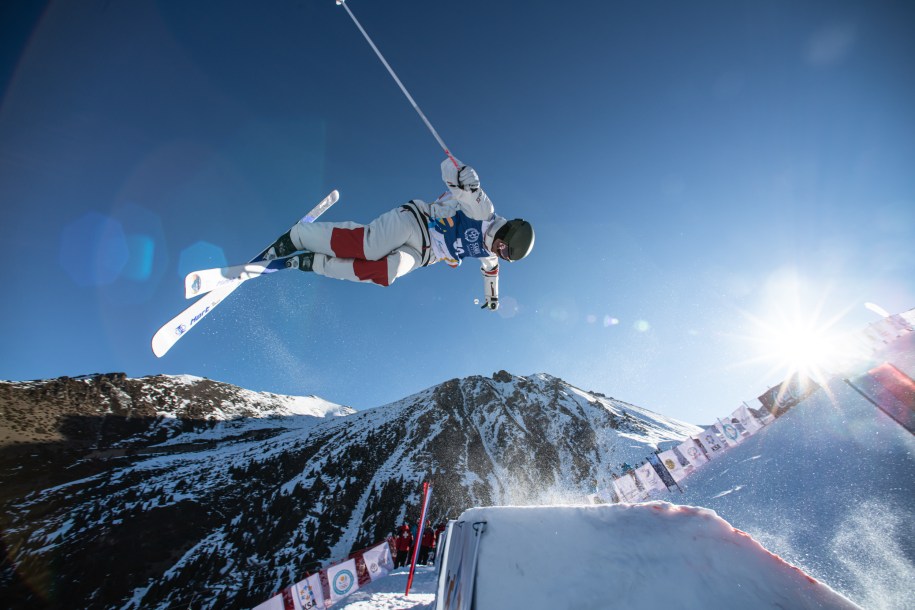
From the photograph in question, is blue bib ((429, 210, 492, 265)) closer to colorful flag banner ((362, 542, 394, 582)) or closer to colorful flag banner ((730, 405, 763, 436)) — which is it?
colorful flag banner ((362, 542, 394, 582))

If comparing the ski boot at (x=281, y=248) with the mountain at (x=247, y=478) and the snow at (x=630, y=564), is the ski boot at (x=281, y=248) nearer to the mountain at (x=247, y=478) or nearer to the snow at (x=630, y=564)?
the snow at (x=630, y=564)

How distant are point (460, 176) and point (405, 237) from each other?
1154 mm

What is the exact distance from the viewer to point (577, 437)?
42812mm

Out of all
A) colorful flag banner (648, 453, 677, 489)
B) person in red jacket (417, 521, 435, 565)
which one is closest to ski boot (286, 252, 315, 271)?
person in red jacket (417, 521, 435, 565)

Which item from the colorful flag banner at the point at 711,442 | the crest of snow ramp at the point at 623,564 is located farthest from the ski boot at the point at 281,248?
the colorful flag banner at the point at 711,442

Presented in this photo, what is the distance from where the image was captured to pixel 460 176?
429 cm

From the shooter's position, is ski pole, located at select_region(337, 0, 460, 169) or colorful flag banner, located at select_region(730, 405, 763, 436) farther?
colorful flag banner, located at select_region(730, 405, 763, 436)

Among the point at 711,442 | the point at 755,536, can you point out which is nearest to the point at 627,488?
the point at 711,442

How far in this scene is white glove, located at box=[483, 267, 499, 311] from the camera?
6.37 meters

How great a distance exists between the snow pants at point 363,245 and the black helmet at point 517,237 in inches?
49.3

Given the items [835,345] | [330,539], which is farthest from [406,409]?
[835,345]

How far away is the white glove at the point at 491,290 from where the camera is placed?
20.9 ft

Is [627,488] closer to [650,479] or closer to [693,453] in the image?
[650,479]

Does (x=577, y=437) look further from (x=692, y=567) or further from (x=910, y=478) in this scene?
(x=692, y=567)
